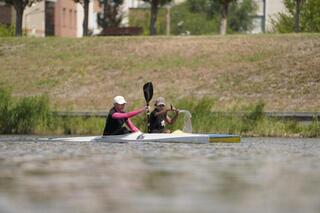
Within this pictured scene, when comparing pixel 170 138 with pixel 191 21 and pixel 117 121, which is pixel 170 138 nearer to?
pixel 117 121

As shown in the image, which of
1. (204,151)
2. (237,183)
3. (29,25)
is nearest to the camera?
(237,183)

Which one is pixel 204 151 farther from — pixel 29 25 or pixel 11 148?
pixel 29 25

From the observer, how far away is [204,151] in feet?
78.3

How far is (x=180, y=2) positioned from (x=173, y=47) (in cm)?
6819

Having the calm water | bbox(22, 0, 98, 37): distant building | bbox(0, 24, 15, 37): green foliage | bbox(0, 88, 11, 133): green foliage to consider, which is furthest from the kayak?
bbox(22, 0, 98, 37): distant building

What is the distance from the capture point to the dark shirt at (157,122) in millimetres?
28875

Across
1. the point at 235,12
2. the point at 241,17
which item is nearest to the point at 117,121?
the point at 235,12

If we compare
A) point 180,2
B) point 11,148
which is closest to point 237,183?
point 11,148

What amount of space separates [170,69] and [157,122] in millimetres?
23365

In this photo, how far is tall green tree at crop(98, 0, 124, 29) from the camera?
8375 cm

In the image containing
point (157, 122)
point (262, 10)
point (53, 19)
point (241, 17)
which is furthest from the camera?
point (262, 10)

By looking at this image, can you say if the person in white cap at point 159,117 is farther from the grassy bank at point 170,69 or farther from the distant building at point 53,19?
the distant building at point 53,19

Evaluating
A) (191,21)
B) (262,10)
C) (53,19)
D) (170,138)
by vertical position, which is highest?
(262,10)

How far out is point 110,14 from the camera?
84812 mm
